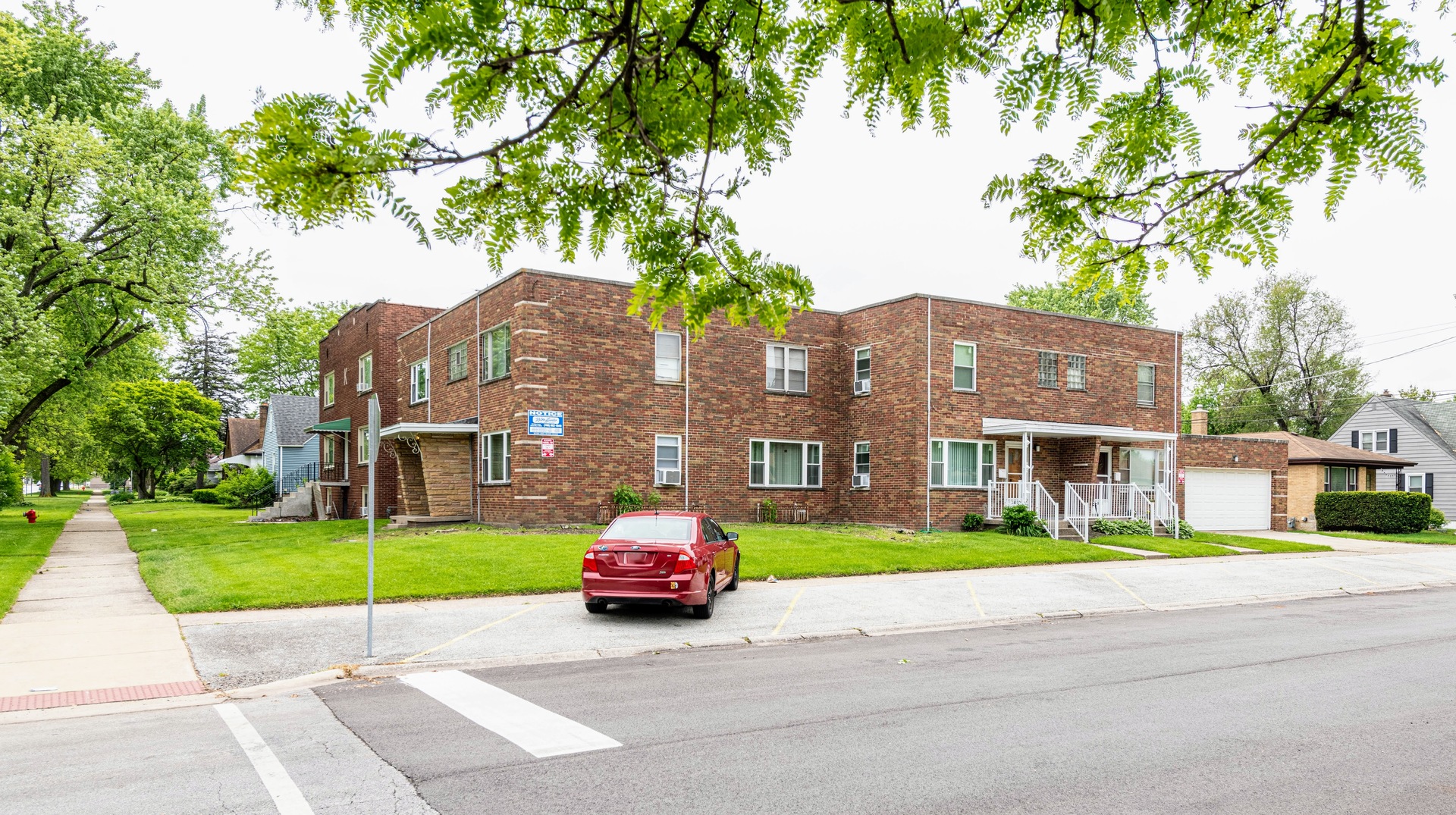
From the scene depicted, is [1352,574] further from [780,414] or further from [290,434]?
[290,434]

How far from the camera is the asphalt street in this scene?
5289 mm

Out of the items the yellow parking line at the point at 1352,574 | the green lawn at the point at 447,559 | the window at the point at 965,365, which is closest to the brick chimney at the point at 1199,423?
the window at the point at 965,365

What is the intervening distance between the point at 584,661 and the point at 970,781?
17.8 feet

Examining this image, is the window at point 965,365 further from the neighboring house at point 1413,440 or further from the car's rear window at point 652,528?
the neighboring house at point 1413,440

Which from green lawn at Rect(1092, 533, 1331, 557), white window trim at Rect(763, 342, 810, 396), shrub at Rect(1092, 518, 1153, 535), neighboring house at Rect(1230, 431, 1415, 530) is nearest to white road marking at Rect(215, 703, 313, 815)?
white window trim at Rect(763, 342, 810, 396)

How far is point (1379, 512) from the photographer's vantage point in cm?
3269

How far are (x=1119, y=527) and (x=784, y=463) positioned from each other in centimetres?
942

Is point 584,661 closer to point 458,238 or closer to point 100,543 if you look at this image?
point 458,238

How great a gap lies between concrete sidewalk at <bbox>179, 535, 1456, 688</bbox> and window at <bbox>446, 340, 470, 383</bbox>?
13748 millimetres

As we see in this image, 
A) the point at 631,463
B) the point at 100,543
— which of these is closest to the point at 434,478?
the point at 631,463

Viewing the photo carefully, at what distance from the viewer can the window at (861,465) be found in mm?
26594

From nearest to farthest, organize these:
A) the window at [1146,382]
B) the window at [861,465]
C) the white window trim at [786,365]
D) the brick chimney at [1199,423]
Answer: the white window trim at [786,365] → the window at [861,465] → the window at [1146,382] → the brick chimney at [1199,423]

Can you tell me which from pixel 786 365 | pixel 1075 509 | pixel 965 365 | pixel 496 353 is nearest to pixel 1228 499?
pixel 1075 509

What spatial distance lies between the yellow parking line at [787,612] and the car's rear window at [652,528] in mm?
1656
